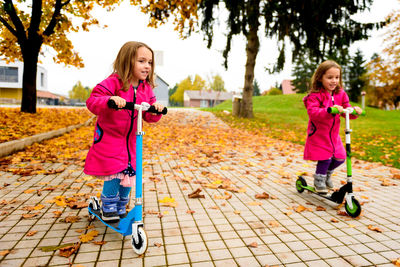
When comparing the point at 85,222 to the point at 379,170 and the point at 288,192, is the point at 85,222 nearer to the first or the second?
the point at 288,192

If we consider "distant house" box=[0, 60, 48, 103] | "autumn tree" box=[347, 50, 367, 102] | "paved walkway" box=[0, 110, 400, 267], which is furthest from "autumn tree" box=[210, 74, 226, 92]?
"paved walkway" box=[0, 110, 400, 267]

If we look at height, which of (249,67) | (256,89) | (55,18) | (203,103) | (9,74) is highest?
(256,89)

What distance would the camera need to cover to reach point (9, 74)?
46.3 m

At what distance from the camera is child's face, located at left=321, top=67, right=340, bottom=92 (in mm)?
3596

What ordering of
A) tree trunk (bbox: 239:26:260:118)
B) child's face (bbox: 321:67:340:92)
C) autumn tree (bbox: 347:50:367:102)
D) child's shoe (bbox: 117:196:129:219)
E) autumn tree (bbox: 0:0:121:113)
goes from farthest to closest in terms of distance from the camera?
autumn tree (bbox: 347:50:367:102), tree trunk (bbox: 239:26:260:118), autumn tree (bbox: 0:0:121:113), child's face (bbox: 321:67:340:92), child's shoe (bbox: 117:196:129:219)

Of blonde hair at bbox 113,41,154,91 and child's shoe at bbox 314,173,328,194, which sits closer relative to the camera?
blonde hair at bbox 113,41,154,91

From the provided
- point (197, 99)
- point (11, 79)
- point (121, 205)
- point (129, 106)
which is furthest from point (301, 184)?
point (197, 99)

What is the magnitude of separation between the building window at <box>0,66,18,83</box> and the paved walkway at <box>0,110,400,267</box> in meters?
50.5

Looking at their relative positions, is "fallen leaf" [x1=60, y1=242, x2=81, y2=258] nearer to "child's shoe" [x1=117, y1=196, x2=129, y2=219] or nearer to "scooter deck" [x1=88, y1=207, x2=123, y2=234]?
"scooter deck" [x1=88, y1=207, x2=123, y2=234]

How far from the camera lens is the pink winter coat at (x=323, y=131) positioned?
3689 millimetres

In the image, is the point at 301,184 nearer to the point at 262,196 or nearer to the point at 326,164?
the point at 326,164

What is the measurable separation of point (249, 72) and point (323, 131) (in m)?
13.2

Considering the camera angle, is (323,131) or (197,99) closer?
(323,131)

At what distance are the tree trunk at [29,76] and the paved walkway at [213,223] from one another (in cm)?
824
